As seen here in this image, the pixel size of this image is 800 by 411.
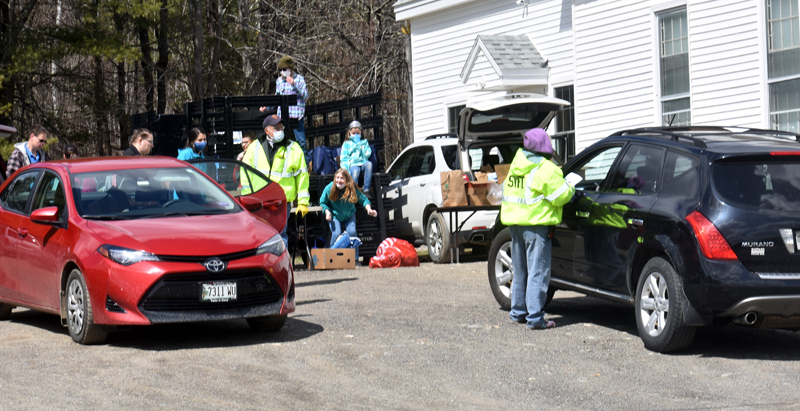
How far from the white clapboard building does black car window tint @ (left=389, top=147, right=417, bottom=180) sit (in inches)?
126

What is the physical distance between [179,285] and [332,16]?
84.6 feet

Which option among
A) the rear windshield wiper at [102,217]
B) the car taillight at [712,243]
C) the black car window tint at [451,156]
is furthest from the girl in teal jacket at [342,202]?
the car taillight at [712,243]

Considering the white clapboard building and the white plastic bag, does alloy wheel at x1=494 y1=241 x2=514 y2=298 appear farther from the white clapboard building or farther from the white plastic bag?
the white clapboard building

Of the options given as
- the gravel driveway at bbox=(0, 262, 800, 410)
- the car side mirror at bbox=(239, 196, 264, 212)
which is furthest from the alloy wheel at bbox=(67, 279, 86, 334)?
the car side mirror at bbox=(239, 196, 264, 212)

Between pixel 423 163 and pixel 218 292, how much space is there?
8.92 metres

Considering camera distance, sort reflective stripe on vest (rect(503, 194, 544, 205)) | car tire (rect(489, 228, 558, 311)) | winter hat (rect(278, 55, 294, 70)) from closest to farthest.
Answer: reflective stripe on vest (rect(503, 194, 544, 205)) → car tire (rect(489, 228, 558, 311)) → winter hat (rect(278, 55, 294, 70))

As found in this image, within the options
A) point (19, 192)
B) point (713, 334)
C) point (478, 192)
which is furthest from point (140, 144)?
point (713, 334)

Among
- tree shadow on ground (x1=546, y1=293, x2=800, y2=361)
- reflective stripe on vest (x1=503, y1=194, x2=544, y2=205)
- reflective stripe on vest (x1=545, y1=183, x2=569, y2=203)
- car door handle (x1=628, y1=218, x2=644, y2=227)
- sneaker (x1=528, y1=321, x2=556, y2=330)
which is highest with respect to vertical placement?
reflective stripe on vest (x1=545, y1=183, x2=569, y2=203)

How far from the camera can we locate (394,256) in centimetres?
1523

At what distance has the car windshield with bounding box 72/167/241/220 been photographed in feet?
28.0

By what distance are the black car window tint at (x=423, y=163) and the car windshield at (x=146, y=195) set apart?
24.2 ft

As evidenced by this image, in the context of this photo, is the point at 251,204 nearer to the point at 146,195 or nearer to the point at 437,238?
the point at 146,195

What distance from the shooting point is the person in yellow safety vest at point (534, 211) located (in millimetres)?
8688

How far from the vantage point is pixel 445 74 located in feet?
76.0
